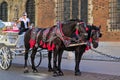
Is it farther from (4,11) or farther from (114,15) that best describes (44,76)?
(4,11)

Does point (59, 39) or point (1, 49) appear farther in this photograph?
point (1, 49)

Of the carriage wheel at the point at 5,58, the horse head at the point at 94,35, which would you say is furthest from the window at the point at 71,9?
the horse head at the point at 94,35

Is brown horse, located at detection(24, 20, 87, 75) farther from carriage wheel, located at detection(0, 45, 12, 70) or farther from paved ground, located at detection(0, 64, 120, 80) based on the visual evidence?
carriage wheel, located at detection(0, 45, 12, 70)

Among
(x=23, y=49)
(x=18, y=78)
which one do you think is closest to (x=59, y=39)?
(x=18, y=78)

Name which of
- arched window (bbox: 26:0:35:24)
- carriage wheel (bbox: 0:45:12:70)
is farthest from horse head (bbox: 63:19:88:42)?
arched window (bbox: 26:0:35:24)

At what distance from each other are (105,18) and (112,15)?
552 mm

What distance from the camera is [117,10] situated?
83.1ft

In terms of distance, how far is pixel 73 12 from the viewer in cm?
2747

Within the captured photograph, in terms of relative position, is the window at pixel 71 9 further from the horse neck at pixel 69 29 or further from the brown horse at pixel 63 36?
the horse neck at pixel 69 29

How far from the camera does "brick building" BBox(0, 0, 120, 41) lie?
1006 inches

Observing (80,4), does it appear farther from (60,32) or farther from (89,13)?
(60,32)

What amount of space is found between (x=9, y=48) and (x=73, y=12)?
44.5 ft

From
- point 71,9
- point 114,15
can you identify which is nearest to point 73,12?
point 71,9

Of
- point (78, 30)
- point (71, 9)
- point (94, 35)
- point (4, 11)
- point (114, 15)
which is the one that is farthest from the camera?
point (4, 11)
